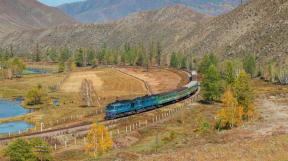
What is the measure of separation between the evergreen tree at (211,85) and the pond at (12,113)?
42.5 metres

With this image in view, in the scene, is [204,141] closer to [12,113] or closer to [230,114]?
[230,114]

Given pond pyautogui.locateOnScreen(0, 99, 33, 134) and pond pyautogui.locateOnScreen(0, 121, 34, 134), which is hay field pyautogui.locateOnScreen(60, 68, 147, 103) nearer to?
pond pyautogui.locateOnScreen(0, 99, 33, 134)

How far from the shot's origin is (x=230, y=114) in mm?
76562

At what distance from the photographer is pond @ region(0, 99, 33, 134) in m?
94.0

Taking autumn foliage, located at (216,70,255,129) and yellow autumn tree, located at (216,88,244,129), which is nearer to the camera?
yellow autumn tree, located at (216,88,244,129)

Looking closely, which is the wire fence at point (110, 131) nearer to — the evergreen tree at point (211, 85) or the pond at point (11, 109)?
the evergreen tree at point (211, 85)

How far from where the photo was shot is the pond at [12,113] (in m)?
94.0

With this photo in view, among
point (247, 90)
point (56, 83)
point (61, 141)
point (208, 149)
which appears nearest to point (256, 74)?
point (56, 83)

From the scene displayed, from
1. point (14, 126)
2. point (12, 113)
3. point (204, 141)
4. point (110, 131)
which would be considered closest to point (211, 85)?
point (110, 131)

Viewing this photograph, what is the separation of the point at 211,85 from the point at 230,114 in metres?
34.5

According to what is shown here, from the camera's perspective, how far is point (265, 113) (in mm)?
94438

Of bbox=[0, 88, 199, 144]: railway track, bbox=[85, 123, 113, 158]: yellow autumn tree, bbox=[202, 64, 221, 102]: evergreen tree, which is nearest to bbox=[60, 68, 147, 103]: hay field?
bbox=[202, 64, 221, 102]: evergreen tree

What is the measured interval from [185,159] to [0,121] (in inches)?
2986

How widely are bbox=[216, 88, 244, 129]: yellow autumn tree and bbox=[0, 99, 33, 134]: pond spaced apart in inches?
1554
